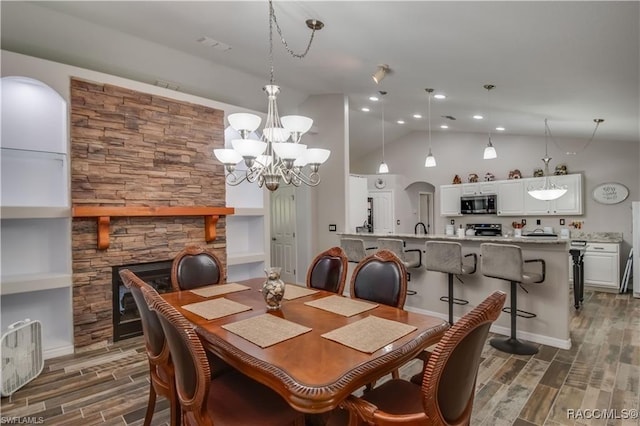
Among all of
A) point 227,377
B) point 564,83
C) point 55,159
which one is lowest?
point 227,377

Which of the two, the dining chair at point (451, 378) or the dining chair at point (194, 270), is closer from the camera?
the dining chair at point (451, 378)

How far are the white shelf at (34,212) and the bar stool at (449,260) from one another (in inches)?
150

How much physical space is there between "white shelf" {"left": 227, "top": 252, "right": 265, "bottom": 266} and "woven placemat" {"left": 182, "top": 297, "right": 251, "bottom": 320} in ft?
7.41

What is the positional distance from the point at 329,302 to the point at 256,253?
2.80 m

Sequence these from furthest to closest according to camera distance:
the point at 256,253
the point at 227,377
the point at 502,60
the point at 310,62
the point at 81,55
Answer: the point at 256,253 → the point at 310,62 → the point at 81,55 → the point at 502,60 → the point at 227,377

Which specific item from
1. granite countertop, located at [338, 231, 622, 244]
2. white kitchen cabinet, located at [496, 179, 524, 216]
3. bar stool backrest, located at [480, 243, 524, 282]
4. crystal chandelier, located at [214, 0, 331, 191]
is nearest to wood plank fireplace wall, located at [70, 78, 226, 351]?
crystal chandelier, located at [214, 0, 331, 191]

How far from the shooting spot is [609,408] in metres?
2.31

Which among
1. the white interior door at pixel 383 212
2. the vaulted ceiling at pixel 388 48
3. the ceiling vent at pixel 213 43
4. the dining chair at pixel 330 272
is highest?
the ceiling vent at pixel 213 43

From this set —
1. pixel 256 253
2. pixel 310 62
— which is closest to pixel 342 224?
pixel 256 253

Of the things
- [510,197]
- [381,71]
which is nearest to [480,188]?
[510,197]

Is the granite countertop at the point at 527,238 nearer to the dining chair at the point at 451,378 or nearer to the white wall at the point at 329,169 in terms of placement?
the white wall at the point at 329,169

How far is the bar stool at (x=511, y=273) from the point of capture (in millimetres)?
3201

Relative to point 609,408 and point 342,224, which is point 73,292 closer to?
point 342,224

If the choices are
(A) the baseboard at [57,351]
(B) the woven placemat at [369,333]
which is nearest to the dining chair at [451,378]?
(B) the woven placemat at [369,333]
